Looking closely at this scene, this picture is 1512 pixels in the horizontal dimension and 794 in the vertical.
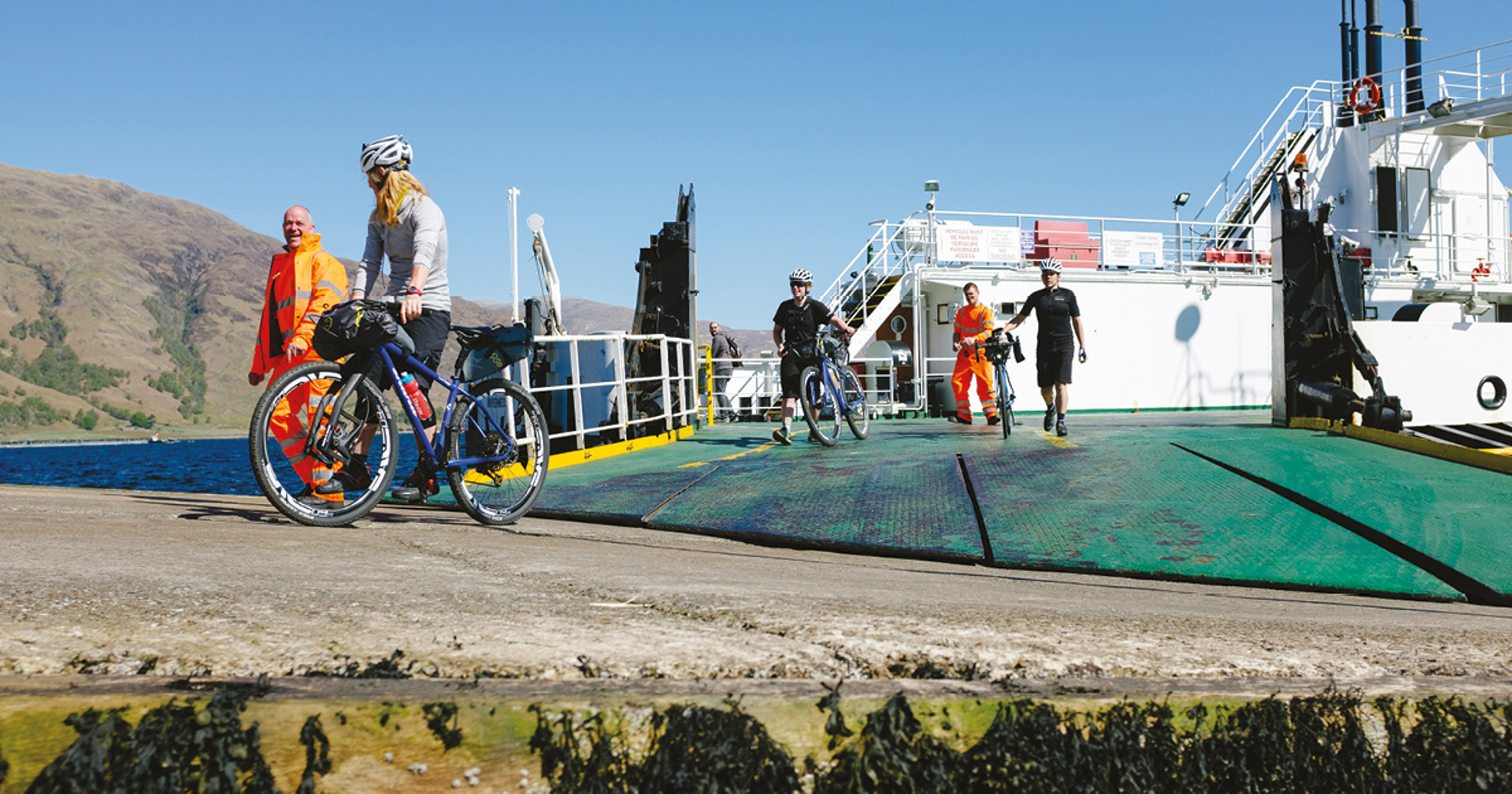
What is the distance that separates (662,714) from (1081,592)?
2.39m

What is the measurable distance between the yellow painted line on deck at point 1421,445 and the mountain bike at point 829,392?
4.28 meters

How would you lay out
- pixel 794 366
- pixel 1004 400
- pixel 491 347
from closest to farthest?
pixel 491 347, pixel 794 366, pixel 1004 400

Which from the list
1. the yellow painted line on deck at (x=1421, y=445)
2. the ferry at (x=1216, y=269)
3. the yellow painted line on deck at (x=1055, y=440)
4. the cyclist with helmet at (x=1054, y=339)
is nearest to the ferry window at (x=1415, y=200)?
the ferry at (x=1216, y=269)

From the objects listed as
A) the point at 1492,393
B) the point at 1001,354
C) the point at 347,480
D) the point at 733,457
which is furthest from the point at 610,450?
the point at 1492,393

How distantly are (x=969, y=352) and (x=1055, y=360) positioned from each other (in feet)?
7.56

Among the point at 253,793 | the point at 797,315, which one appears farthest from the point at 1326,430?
the point at 253,793

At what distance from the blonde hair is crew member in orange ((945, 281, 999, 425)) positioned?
8213 millimetres

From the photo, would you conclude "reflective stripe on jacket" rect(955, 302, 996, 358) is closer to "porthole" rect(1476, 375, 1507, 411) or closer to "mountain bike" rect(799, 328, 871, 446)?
"mountain bike" rect(799, 328, 871, 446)

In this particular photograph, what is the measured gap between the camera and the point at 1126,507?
5.29 metres

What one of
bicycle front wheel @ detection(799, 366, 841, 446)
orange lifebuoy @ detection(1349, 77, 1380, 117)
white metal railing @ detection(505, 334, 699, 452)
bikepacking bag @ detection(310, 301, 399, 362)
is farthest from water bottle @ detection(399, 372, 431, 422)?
orange lifebuoy @ detection(1349, 77, 1380, 117)

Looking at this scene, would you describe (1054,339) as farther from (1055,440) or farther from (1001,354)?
(1055,440)

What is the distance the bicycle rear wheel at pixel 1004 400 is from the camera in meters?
9.77

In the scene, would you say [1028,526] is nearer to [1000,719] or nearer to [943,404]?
[1000,719]

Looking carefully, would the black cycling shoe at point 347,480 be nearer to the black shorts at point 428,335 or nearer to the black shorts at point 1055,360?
the black shorts at point 428,335
